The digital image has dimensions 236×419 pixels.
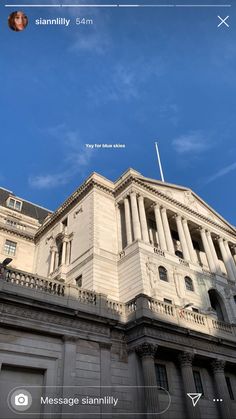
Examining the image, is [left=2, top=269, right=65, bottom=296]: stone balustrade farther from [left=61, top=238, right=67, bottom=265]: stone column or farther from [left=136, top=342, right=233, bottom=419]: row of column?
[left=61, top=238, right=67, bottom=265]: stone column

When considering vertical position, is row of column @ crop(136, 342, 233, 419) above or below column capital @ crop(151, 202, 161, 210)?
below

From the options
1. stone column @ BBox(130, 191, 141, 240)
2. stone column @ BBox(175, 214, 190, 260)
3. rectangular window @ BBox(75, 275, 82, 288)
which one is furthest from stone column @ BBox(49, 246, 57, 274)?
stone column @ BBox(175, 214, 190, 260)

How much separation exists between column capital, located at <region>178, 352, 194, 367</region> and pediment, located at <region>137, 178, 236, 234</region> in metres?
19.9

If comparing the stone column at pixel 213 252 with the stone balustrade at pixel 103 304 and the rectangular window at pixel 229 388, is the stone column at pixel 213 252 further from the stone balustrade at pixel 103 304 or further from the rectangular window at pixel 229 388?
the rectangular window at pixel 229 388

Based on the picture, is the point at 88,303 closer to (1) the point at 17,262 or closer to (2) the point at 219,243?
(1) the point at 17,262

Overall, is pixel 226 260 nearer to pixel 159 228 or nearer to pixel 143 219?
pixel 159 228

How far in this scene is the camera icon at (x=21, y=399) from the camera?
54.6 ft

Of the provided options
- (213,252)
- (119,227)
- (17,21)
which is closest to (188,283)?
(213,252)

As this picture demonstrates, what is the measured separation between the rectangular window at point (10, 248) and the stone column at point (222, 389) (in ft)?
85.4

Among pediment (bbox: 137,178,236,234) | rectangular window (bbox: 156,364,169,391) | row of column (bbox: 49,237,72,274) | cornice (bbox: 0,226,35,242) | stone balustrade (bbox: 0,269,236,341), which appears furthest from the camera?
cornice (bbox: 0,226,35,242)

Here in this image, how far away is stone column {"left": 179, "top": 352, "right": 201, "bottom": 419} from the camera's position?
68.3 ft

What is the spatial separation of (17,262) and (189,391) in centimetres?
2572

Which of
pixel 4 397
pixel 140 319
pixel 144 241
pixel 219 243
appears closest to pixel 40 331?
pixel 4 397

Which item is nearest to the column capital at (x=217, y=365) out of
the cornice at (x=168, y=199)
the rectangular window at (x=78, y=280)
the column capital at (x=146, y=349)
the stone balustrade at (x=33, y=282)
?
the column capital at (x=146, y=349)
